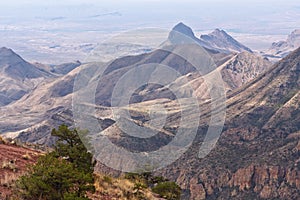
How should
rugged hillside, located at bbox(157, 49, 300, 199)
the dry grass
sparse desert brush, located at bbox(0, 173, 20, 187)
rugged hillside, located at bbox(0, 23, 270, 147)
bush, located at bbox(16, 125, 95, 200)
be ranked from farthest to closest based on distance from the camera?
1. rugged hillside, located at bbox(0, 23, 270, 147)
2. rugged hillside, located at bbox(157, 49, 300, 199)
3. the dry grass
4. sparse desert brush, located at bbox(0, 173, 20, 187)
5. bush, located at bbox(16, 125, 95, 200)

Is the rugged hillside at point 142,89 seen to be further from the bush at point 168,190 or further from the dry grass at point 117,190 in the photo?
the dry grass at point 117,190

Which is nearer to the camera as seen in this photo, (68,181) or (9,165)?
(68,181)

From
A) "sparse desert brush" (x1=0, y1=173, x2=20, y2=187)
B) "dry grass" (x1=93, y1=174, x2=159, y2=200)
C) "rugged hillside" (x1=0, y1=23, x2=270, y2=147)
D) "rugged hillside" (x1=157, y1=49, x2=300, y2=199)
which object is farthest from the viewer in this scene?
"rugged hillside" (x1=0, y1=23, x2=270, y2=147)

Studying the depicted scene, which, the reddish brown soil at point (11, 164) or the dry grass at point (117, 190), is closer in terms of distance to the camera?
the reddish brown soil at point (11, 164)

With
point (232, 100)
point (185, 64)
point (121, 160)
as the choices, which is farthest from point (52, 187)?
point (185, 64)

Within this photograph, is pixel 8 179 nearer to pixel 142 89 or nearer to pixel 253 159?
pixel 253 159

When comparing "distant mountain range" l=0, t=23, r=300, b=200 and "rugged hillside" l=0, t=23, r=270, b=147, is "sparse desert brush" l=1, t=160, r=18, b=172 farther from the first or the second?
"rugged hillside" l=0, t=23, r=270, b=147

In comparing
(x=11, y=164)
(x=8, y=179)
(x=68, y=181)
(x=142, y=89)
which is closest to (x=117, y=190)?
(x=11, y=164)

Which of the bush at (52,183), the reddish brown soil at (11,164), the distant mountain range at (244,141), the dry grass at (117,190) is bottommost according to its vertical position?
the distant mountain range at (244,141)

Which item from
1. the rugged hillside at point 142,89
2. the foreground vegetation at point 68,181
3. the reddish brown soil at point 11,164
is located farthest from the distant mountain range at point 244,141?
the reddish brown soil at point 11,164

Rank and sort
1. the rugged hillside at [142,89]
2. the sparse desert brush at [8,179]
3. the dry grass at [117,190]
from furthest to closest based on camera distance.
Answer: the rugged hillside at [142,89] → the dry grass at [117,190] → the sparse desert brush at [8,179]

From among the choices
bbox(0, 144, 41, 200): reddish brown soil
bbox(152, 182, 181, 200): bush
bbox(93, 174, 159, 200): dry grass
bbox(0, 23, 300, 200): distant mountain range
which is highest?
bbox(0, 144, 41, 200): reddish brown soil

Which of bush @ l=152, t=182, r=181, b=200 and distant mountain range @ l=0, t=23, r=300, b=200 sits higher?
bush @ l=152, t=182, r=181, b=200

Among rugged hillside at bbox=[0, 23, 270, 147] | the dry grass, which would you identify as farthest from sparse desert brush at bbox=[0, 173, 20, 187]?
rugged hillside at bbox=[0, 23, 270, 147]
